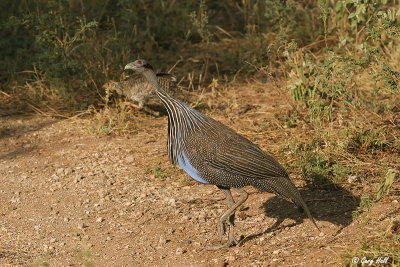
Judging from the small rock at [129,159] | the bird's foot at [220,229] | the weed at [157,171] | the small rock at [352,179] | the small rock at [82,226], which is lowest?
the small rock at [82,226]

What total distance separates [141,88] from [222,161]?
258cm

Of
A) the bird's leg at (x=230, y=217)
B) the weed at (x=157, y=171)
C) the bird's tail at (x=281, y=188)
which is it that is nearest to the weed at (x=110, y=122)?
the weed at (x=157, y=171)

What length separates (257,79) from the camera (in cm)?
762

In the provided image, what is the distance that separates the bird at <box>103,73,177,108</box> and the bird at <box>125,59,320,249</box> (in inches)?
83.7

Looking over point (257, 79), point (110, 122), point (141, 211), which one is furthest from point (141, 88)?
→ point (141, 211)

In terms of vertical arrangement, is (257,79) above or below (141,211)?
above

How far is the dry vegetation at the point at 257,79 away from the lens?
502 centimetres

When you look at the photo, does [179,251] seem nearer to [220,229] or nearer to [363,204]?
[220,229]

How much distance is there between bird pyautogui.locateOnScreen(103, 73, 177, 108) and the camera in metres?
6.53

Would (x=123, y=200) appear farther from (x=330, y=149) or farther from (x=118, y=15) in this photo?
(x=118, y=15)

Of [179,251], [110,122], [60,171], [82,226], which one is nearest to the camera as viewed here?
[179,251]

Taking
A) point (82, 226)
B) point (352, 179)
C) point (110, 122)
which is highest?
point (352, 179)

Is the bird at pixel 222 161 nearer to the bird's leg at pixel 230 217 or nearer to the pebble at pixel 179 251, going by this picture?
the bird's leg at pixel 230 217

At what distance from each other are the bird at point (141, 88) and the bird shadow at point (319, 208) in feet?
6.89
